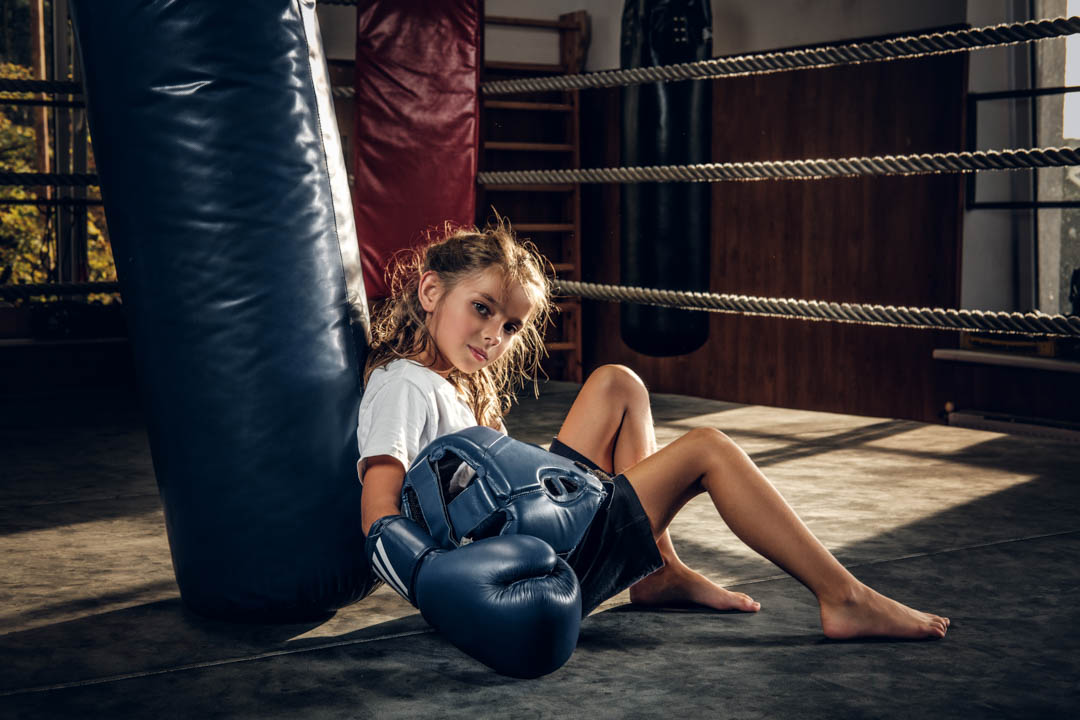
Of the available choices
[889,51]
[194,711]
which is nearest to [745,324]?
[889,51]

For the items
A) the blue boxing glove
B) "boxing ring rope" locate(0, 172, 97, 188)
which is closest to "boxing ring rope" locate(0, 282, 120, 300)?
"boxing ring rope" locate(0, 172, 97, 188)

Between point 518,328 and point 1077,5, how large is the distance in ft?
10.3

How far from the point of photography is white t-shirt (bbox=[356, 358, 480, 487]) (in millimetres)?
1540

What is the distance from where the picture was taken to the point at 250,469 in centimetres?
159

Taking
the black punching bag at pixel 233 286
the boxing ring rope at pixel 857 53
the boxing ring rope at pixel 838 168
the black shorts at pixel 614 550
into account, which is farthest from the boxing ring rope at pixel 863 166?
the black punching bag at pixel 233 286

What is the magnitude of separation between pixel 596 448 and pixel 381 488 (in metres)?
0.38

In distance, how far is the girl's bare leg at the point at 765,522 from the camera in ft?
4.99

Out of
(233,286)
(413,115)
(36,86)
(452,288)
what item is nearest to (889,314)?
(452,288)

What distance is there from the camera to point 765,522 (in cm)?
154

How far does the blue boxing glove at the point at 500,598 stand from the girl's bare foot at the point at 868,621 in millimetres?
360

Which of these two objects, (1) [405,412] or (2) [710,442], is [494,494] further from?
(2) [710,442]

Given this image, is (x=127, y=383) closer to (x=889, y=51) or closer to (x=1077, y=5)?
(x=889, y=51)

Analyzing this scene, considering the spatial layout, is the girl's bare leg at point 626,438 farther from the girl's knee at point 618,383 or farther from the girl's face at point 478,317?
the girl's face at point 478,317

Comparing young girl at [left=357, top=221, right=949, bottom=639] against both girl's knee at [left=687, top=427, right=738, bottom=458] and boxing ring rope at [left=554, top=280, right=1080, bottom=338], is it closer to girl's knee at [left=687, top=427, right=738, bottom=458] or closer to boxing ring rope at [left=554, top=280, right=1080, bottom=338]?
girl's knee at [left=687, top=427, right=738, bottom=458]
